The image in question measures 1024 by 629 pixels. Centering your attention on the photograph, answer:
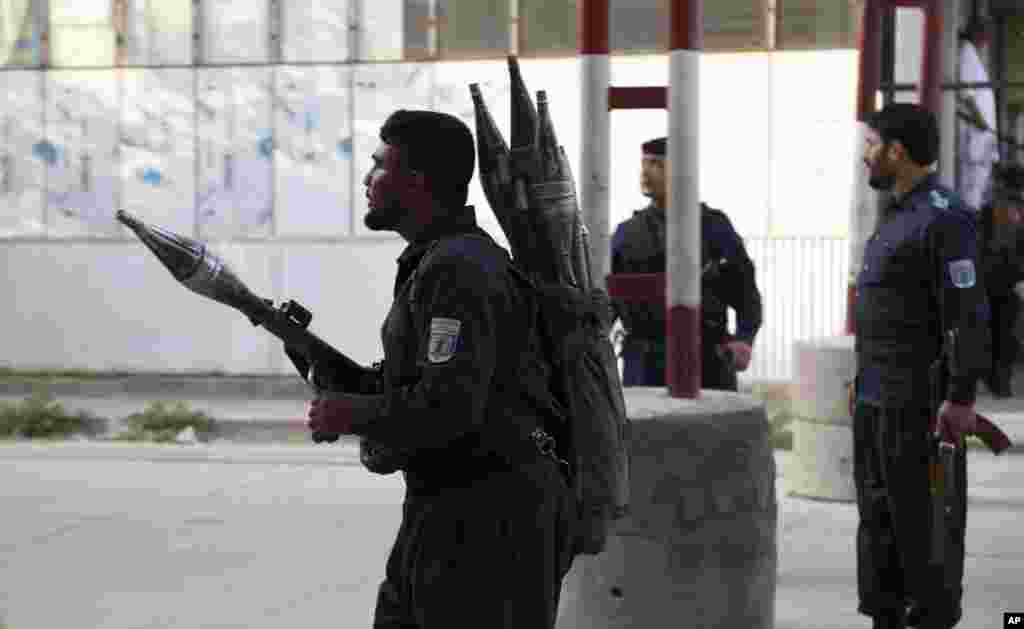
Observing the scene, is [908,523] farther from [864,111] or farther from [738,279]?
[864,111]

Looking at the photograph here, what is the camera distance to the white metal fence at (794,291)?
→ 1750 centimetres

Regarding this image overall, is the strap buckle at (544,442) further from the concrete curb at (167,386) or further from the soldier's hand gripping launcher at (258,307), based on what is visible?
the concrete curb at (167,386)

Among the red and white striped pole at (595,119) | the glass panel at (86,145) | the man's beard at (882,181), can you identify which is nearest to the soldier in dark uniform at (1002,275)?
the glass panel at (86,145)

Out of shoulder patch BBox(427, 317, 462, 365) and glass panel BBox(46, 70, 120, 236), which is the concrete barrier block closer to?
shoulder patch BBox(427, 317, 462, 365)

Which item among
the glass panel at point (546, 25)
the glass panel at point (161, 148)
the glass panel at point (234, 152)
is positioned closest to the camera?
the glass panel at point (546, 25)

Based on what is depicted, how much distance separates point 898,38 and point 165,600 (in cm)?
1048

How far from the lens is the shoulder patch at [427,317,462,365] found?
375 centimetres

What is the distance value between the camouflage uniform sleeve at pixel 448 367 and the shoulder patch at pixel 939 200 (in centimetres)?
274

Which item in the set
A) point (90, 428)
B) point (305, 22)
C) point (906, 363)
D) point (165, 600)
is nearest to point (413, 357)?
point (906, 363)

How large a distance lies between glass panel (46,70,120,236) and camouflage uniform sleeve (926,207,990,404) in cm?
1390

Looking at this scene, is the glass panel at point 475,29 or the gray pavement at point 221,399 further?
the glass panel at point 475,29

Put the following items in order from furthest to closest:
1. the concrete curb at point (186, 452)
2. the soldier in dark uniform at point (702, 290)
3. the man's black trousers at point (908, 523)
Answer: the concrete curb at point (186, 452)
the soldier in dark uniform at point (702, 290)
the man's black trousers at point (908, 523)

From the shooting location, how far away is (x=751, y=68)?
58.6ft

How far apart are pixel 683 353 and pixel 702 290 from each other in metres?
1.76
